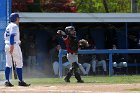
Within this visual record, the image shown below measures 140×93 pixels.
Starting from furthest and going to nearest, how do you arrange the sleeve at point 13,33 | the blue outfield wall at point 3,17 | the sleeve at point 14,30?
1. the blue outfield wall at point 3,17
2. the sleeve at point 14,30
3. the sleeve at point 13,33

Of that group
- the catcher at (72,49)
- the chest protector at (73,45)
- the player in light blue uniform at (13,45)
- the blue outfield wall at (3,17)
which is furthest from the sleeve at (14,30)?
the blue outfield wall at (3,17)

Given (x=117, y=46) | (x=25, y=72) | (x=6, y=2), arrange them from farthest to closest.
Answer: (x=117, y=46)
(x=25, y=72)
(x=6, y=2)

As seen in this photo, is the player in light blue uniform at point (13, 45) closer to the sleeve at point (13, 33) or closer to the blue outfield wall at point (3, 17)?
the sleeve at point (13, 33)

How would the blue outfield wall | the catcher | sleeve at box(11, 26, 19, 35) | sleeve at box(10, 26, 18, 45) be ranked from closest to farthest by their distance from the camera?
sleeve at box(10, 26, 18, 45)
sleeve at box(11, 26, 19, 35)
the catcher
the blue outfield wall

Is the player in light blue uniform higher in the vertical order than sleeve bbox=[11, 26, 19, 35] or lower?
lower

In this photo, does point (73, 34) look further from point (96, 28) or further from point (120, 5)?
point (120, 5)

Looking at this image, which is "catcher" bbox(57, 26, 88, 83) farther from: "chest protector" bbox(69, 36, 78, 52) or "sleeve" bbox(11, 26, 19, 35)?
"sleeve" bbox(11, 26, 19, 35)

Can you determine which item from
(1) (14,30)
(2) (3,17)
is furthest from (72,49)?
(2) (3,17)

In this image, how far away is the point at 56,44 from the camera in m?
23.7

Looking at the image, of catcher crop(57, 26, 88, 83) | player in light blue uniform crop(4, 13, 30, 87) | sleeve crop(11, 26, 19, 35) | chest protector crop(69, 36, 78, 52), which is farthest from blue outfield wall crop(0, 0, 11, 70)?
sleeve crop(11, 26, 19, 35)

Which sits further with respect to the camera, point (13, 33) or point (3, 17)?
point (3, 17)

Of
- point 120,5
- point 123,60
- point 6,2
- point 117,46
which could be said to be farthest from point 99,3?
point 6,2

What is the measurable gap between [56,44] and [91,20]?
2.17m

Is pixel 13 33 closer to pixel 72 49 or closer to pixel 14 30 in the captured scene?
pixel 14 30
